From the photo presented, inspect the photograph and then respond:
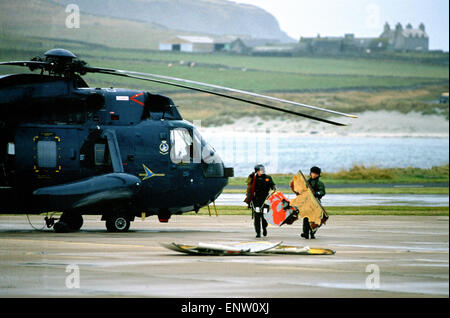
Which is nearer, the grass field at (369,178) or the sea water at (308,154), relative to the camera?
the grass field at (369,178)

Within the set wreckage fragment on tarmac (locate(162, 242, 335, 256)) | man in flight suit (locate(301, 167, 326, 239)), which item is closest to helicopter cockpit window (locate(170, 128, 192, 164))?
man in flight suit (locate(301, 167, 326, 239))

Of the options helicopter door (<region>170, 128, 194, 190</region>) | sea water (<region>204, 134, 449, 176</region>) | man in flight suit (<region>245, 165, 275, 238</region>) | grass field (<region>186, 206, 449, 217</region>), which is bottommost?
sea water (<region>204, 134, 449, 176</region>)

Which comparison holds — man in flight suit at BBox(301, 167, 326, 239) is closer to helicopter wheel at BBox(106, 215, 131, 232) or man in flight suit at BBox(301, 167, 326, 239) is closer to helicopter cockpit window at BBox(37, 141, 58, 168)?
helicopter wheel at BBox(106, 215, 131, 232)

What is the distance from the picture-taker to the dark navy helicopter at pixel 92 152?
838 inches

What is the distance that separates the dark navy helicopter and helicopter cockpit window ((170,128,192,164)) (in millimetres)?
26

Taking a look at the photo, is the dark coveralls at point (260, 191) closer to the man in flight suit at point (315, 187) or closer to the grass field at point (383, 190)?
the man in flight suit at point (315, 187)

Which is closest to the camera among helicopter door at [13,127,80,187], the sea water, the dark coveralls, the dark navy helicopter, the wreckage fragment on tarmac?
the wreckage fragment on tarmac

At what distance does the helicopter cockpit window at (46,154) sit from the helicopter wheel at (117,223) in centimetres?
202

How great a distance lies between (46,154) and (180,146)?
350 cm

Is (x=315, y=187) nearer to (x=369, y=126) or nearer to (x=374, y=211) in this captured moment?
(x=374, y=211)

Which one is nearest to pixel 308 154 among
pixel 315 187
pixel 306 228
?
pixel 306 228

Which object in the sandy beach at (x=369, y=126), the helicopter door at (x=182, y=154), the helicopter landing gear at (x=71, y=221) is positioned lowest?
the sandy beach at (x=369, y=126)

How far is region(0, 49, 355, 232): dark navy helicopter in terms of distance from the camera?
21297 millimetres

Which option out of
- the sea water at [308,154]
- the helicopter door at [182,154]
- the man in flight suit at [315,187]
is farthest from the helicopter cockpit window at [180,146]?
the sea water at [308,154]
